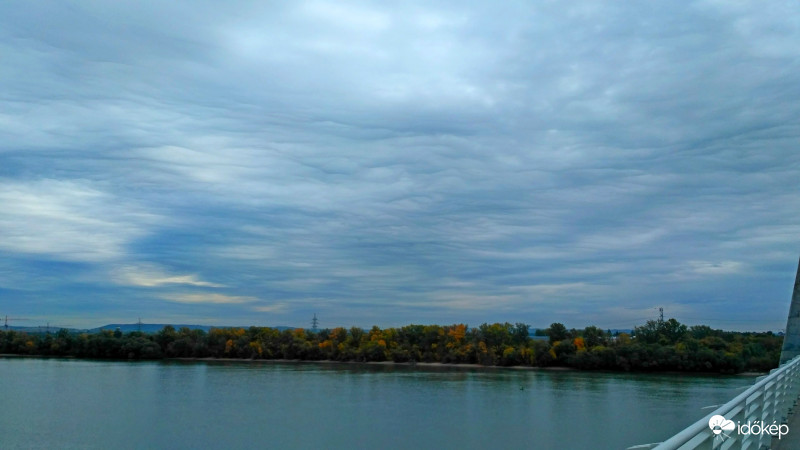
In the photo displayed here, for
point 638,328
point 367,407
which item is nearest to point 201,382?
point 367,407

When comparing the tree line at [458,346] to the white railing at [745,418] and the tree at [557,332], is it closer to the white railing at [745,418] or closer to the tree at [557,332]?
the tree at [557,332]

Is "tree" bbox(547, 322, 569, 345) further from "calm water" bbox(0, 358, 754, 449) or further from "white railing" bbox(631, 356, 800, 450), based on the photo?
"white railing" bbox(631, 356, 800, 450)

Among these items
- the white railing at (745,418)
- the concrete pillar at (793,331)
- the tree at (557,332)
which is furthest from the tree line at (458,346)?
the white railing at (745,418)

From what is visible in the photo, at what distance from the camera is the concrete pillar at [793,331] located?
547 inches

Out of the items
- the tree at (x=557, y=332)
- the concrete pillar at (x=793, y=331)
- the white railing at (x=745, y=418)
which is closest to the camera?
the white railing at (x=745, y=418)

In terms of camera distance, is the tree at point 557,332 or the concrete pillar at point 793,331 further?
the tree at point 557,332

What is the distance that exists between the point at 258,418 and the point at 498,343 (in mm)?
44755

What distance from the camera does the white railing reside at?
309 centimetres

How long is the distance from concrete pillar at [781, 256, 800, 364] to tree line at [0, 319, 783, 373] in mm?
49719

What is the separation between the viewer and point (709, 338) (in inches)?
2491

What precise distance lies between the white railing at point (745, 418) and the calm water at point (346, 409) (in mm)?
18553

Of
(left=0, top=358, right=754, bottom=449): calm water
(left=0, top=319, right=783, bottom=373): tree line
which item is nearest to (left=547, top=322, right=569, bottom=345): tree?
(left=0, top=319, right=783, bottom=373): tree line

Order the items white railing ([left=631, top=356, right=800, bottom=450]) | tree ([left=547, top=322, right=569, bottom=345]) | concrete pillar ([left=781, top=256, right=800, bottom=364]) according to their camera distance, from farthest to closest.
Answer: tree ([left=547, top=322, right=569, bottom=345])
concrete pillar ([left=781, top=256, right=800, bottom=364])
white railing ([left=631, top=356, right=800, bottom=450])

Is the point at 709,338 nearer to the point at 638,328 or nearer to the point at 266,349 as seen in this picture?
the point at 638,328
